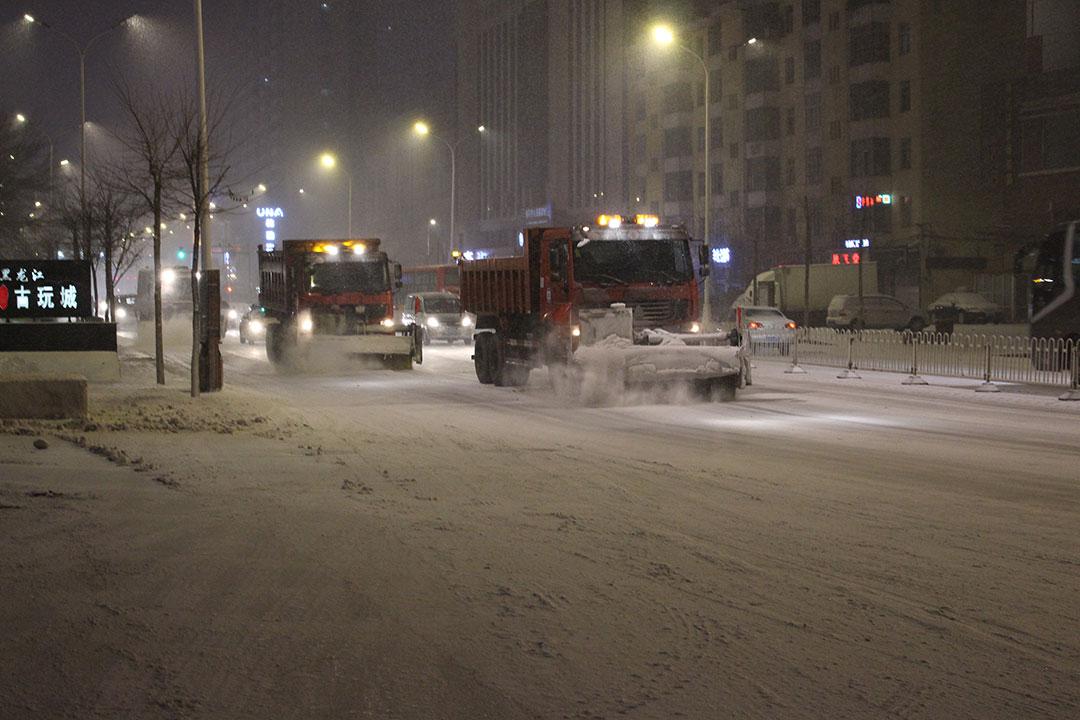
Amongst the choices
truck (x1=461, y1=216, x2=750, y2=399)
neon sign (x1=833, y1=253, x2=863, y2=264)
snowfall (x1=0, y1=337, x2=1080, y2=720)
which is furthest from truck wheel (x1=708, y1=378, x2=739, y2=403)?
neon sign (x1=833, y1=253, x2=863, y2=264)

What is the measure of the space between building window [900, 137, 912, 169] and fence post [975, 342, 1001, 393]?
4708cm

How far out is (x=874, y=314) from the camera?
59312 mm

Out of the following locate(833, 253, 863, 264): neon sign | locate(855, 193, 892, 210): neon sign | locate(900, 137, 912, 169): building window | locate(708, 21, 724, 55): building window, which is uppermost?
locate(708, 21, 724, 55): building window

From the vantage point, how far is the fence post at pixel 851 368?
29719mm

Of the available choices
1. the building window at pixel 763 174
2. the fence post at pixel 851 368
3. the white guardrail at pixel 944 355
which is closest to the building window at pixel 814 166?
the building window at pixel 763 174

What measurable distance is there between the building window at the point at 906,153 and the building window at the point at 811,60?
915cm

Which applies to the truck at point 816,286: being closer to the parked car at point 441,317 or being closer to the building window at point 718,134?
the parked car at point 441,317

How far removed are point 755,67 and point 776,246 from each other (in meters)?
12.2

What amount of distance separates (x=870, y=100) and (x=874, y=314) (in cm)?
2078

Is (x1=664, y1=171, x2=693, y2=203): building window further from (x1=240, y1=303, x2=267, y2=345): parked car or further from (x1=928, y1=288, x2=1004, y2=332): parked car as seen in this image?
(x1=240, y1=303, x2=267, y2=345): parked car

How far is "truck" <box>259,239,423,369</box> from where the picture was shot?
31500 millimetres

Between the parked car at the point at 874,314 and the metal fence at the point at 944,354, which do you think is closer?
the metal fence at the point at 944,354

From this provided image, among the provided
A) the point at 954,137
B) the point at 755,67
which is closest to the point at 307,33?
the point at 755,67

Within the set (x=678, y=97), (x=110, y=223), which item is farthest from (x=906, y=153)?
(x=110, y=223)
